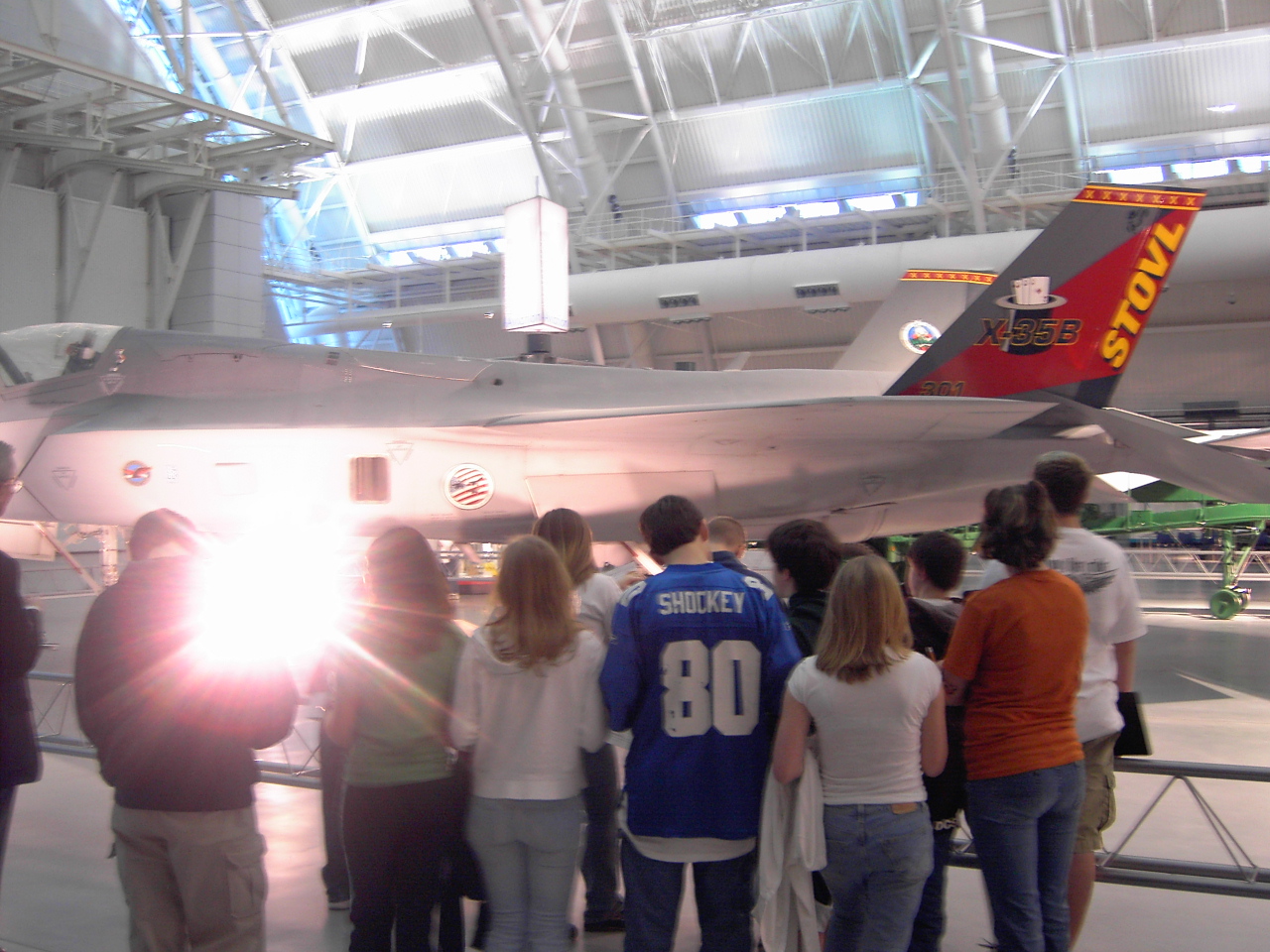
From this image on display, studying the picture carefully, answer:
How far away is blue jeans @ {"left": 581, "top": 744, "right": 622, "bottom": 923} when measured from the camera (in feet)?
12.1

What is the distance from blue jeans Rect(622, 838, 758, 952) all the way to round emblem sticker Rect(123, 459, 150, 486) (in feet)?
22.1

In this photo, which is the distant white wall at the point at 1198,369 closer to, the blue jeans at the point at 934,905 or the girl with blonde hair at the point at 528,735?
the blue jeans at the point at 934,905

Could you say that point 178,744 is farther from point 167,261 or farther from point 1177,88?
point 1177,88

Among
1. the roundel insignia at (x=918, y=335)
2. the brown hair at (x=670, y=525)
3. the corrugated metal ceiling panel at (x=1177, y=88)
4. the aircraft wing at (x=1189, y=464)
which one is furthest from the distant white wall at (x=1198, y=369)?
the brown hair at (x=670, y=525)

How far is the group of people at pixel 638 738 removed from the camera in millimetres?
2604

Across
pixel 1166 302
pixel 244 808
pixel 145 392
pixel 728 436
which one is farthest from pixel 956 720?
pixel 1166 302

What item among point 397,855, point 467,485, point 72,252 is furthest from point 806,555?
point 72,252

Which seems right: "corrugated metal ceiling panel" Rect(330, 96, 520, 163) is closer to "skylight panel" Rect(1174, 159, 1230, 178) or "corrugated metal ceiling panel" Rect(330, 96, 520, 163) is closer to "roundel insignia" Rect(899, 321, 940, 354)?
"skylight panel" Rect(1174, 159, 1230, 178)

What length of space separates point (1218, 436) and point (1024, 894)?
6.81 metres

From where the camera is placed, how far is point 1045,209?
21016 millimetres

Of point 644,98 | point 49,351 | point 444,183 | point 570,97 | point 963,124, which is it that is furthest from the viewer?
point 444,183

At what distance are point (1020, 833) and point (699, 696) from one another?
1.10 meters

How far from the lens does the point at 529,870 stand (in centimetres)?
282

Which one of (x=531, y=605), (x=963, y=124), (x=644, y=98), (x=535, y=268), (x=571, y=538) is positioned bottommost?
(x=531, y=605)
